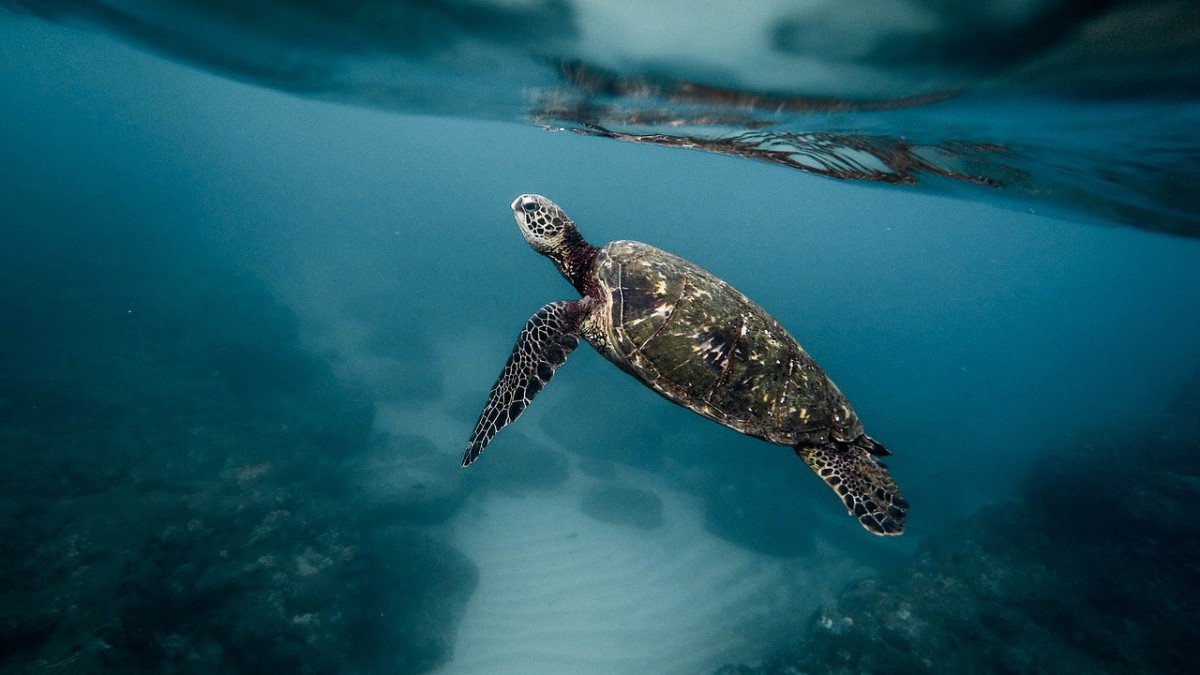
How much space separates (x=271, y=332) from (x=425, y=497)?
42.2 ft

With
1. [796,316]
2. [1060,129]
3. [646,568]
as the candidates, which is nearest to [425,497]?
[646,568]

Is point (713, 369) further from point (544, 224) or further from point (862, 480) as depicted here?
point (544, 224)

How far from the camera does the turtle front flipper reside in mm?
4426

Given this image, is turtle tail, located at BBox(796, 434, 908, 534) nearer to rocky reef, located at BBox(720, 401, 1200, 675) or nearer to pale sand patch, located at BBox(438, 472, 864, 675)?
rocky reef, located at BBox(720, 401, 1200, 675)

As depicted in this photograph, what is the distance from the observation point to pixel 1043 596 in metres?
11.1

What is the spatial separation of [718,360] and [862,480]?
1946 millimetres

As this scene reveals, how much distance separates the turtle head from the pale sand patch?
362 inches

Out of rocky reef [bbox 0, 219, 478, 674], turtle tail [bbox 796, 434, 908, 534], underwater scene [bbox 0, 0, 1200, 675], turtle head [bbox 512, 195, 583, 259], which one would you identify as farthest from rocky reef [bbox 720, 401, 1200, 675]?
turtle head [bbox 512, 195, 583, 259]

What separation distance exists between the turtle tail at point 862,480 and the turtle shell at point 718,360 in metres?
0.22

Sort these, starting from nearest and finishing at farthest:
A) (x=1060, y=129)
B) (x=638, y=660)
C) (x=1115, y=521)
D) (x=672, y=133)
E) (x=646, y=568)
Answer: (x=1060, y=129)
(x=638, y=660)
(x=672, y=133)
(x=646, y=568)
(x=1115, y=521)

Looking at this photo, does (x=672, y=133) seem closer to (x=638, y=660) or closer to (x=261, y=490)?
(x=638, y=660)

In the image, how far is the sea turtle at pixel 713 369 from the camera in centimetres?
438

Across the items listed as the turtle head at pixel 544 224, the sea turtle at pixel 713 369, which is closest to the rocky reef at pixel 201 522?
the sea turtle at pixel 713 369

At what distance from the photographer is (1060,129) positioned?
7977 mm
